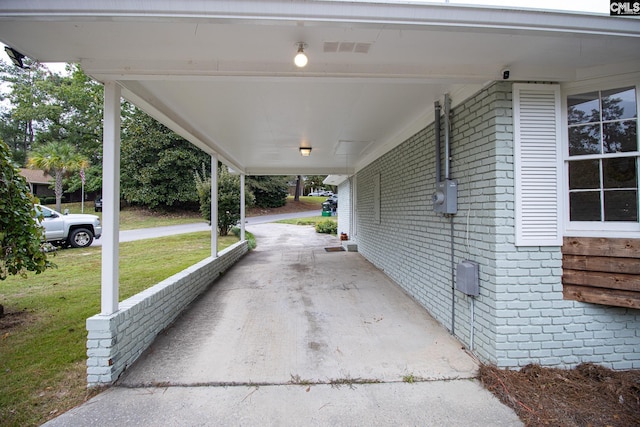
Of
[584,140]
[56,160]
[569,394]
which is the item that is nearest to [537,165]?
[584,140]

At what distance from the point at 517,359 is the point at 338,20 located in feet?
10.5

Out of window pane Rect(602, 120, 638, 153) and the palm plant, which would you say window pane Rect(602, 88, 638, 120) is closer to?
window pane Rect(602, 120, 638, 153)

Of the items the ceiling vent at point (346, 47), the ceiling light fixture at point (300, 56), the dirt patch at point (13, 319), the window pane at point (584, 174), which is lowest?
the dirt patch at point (13, 319)

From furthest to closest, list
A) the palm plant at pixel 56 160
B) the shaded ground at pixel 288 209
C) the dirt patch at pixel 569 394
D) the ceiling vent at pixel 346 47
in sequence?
the shaded ground at pixel 288 209, the palm plant at pixel 56 160, the ceiling vent at pixel 346 47, the dirt patch at pixel 569 394

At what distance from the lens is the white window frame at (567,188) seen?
2656mm

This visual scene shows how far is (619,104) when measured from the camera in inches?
107

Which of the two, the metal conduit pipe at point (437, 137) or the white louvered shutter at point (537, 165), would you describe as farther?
the metal conduit pipe at point (437, 137)

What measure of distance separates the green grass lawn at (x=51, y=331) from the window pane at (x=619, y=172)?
4.84 meters

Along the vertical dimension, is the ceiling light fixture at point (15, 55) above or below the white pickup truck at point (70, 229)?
above

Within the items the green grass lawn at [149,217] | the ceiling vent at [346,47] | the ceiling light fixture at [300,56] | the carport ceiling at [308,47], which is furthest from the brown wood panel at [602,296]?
the green grass lawn at [149,217]

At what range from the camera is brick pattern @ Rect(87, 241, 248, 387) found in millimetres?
2594

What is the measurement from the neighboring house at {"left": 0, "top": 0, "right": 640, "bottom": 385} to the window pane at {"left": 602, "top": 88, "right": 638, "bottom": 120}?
13mm

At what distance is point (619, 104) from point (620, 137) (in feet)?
1.00

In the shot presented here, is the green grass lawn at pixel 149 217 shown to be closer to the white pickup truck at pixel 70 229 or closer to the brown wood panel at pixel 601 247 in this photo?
the white pickup truck at pixel 70 229
